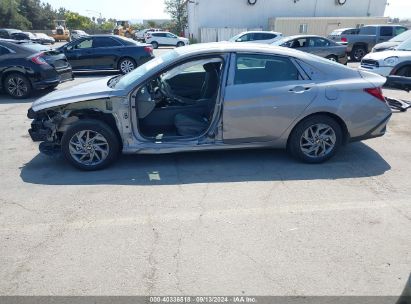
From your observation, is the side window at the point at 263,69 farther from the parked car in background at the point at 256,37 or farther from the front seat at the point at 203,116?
the parked car in background at the point at 256,37

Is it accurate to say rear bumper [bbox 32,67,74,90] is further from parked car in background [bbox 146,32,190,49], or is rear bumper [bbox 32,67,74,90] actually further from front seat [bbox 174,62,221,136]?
parked car in background [bbox 146,32,190,49]

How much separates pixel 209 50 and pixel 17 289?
131 inches

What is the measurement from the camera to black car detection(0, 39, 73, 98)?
9.13m

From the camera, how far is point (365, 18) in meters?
31.4

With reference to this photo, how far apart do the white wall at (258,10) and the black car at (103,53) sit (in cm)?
2154

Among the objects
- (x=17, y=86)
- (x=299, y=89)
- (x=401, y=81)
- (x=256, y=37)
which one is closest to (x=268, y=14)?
(x=256, y=37)

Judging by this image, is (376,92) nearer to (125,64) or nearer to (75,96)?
(75,96)

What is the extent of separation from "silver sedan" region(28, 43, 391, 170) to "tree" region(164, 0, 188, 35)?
1848 inches

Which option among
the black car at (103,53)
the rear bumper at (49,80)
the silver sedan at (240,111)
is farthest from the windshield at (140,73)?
the black car at (103,53)

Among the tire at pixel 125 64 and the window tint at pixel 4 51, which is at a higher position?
the window tint at pixel 4 51

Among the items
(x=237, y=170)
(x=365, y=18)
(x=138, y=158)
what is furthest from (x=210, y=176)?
(x=365, y=18)

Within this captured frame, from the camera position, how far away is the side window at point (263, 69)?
175 inches

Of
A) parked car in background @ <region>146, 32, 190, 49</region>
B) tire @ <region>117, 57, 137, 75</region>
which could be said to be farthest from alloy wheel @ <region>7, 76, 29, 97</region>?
parked car in background @ <region>146, 32, 190, 49</region>

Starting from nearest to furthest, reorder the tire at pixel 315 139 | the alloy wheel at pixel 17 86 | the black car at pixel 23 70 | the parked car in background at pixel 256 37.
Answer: the tire at pixel 315 139 → the black car at pixel 23 70 → the alloy wheel at pixel 17 86 → the parked car in background at pixel 256 37
